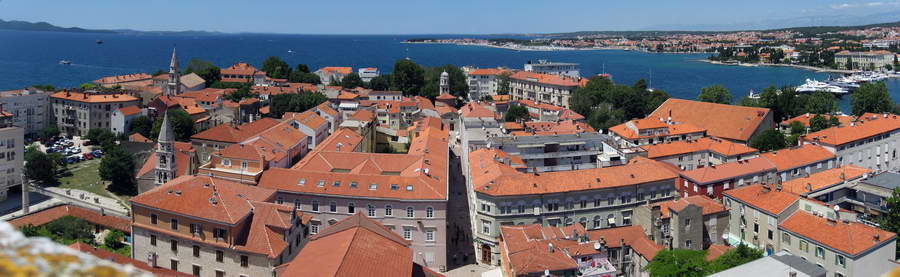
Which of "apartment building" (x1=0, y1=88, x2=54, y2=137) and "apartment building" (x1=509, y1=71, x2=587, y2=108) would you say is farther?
"apartment building" (x1=509, y1=71, x2=587, y2=108)

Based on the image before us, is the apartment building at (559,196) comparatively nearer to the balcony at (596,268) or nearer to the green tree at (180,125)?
the balcony at (596,268)

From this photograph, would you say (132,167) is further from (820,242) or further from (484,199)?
(820,242)

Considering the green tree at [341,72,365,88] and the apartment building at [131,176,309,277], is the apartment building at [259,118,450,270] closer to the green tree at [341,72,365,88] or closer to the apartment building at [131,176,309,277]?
the apartment building at [131,176,309,277]

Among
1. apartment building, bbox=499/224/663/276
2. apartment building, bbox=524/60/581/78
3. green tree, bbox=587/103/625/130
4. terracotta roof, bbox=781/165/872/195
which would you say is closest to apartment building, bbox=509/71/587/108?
apartment building, bbox=524/60/581/78

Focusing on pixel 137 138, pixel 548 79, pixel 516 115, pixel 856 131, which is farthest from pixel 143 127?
pixel 856 131

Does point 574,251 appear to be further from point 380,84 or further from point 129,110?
point 380,84

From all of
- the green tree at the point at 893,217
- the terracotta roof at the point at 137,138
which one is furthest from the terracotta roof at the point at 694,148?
the terracotta roof at the point at 137,138

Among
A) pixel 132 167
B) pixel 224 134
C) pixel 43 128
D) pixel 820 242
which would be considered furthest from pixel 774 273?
pixel 43 128
